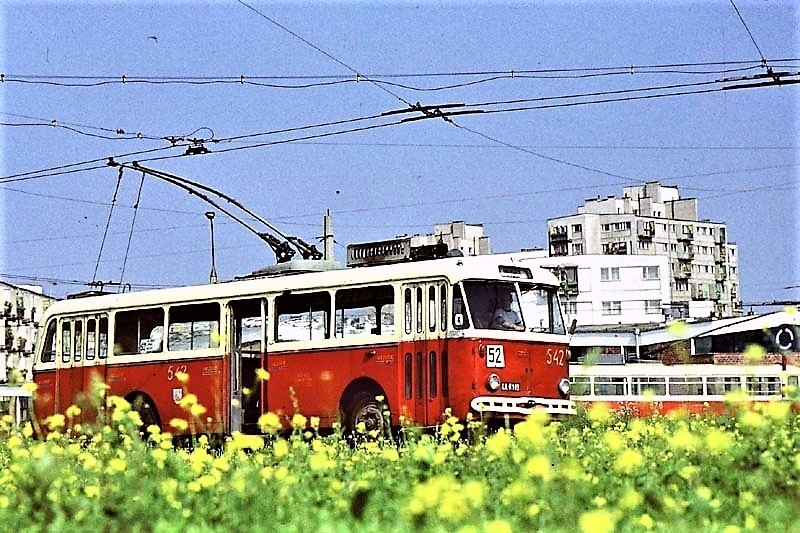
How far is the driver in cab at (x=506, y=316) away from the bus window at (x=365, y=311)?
1.47 meters

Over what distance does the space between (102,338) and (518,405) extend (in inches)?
312

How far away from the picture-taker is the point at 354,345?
748 inches

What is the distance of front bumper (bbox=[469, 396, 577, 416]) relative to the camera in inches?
715

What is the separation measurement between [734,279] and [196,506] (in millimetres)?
136774

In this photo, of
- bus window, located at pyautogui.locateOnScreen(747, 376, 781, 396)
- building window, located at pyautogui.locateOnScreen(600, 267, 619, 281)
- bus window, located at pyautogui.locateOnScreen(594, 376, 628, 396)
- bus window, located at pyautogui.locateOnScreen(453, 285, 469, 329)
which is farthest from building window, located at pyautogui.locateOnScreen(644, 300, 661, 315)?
bus window, located at pyautogui.locateOnScreen(747, 376, 781, 396)

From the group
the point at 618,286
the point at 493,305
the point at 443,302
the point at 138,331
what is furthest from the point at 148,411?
the point at 618,286

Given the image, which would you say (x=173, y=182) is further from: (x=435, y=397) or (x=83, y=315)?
(x=435, y=397)

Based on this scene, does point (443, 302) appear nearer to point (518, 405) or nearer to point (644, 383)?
point (518, 405)

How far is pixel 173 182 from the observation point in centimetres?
2650

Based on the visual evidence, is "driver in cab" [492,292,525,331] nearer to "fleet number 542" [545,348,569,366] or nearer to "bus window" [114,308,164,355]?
"fleet number 542" [545,348,569,366]

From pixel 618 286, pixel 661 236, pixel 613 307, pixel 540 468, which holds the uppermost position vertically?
pixel 661 236

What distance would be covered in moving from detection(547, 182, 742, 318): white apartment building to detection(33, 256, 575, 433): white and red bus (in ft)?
310

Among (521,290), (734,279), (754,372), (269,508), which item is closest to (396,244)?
(521,290)

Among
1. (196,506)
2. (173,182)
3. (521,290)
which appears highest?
(173,182)
